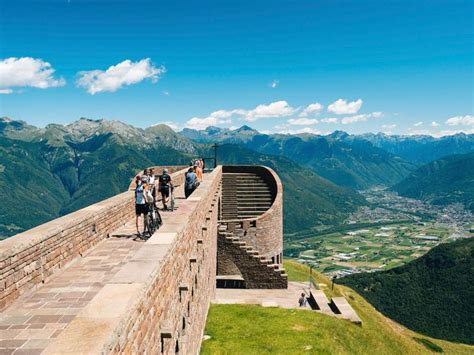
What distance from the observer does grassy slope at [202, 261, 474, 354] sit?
1777cm

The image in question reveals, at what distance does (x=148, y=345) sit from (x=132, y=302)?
116 centimetres

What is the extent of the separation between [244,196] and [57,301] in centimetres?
3141

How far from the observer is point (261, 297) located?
26484mm

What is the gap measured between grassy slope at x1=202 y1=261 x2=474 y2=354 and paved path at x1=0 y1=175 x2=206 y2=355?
5963mm

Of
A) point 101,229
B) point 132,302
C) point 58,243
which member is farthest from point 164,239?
point 101,229

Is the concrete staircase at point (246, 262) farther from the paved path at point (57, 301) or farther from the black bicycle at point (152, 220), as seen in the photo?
the paved path at point (57, 301)

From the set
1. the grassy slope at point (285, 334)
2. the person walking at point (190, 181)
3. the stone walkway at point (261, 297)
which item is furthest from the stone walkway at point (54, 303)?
the stone walkway at point (261, 297)

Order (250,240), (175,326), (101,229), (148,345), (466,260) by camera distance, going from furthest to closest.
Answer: (466,260) < (250,240) < (101,229) < (175,326) < (148,345)

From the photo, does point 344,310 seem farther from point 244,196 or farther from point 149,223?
point 244,196

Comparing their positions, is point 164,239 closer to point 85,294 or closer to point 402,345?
point 85,294

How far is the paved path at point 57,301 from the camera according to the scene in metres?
8.09

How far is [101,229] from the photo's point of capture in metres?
16.3

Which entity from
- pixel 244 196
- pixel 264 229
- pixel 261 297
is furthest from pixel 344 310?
pixel 244 196

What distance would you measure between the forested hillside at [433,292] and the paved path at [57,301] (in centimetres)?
9330
